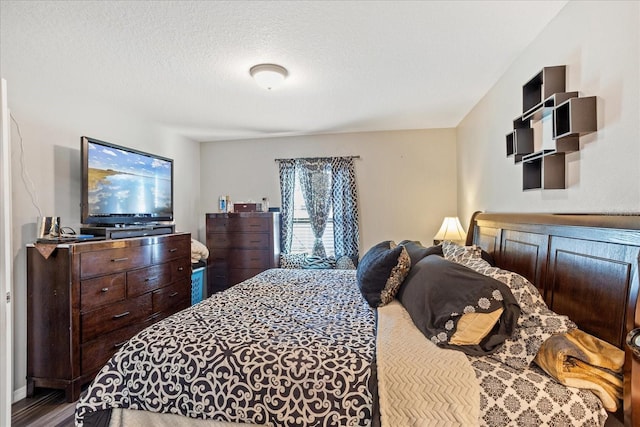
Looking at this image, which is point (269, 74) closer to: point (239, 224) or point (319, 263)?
point (239, 224)

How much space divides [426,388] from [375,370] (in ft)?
0.64

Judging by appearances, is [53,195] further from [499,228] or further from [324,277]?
[499,228]

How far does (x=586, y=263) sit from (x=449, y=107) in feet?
7.89

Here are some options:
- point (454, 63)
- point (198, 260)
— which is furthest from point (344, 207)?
point (454, 63)

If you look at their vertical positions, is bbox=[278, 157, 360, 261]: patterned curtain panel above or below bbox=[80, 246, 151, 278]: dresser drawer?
above

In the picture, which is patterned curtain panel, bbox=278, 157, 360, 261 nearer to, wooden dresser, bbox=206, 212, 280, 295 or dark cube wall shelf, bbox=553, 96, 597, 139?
wooden dresser, bbox=206, 212, 280, 295

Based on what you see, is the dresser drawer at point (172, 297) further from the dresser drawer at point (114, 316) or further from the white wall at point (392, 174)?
the white wall at point (392, 174)

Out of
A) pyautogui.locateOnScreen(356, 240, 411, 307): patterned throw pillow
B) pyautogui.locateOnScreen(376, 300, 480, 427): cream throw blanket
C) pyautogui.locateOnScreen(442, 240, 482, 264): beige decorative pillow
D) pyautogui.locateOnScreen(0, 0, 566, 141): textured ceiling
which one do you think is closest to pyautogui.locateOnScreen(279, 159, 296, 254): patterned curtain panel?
pyautogui.locateOnScreen(0, 0, 566, 141): textured ceiling

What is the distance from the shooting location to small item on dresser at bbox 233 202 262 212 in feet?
14.4

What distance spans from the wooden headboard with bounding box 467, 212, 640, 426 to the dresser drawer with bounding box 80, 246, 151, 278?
2930 mm

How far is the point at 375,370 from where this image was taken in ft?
4.18

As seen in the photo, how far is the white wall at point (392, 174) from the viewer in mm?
4250

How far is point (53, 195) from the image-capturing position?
2.66 metres

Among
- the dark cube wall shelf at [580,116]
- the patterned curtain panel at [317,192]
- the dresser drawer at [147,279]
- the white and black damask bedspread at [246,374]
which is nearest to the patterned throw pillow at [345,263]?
the patterned curtain panel at [317,192]
